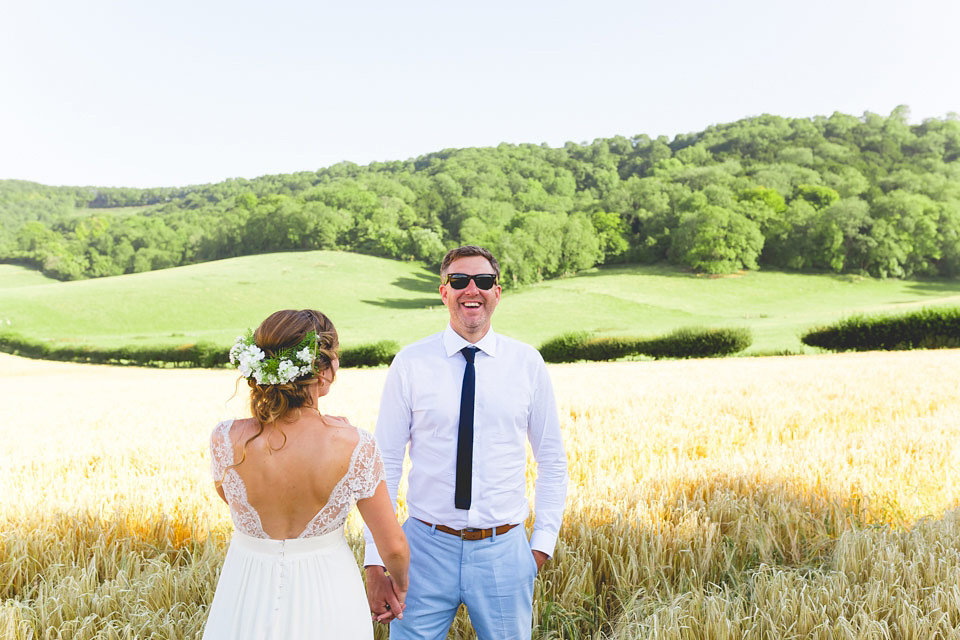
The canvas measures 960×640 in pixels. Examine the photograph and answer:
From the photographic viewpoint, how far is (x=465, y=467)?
8.92 feet

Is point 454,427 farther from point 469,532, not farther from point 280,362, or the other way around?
point 280,362

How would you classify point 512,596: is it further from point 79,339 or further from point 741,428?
point 79,339

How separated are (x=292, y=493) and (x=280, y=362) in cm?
50

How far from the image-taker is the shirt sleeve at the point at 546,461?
2.95 metres

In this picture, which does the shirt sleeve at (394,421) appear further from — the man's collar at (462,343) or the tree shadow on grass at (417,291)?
the tree shadow on grass at (417,291)

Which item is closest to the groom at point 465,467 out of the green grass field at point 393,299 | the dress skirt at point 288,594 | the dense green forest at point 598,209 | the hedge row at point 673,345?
the dress skirt at point 288,594

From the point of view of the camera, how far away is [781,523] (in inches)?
190

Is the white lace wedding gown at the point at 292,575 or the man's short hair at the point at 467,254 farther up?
the man's short hair at the point at 467,254

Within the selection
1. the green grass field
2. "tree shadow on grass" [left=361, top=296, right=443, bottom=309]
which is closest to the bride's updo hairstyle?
the green grass field

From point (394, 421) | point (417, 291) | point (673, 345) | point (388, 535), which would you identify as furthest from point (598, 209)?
point (388, 535)

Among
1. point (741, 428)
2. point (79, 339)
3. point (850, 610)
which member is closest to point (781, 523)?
point (850, 610)

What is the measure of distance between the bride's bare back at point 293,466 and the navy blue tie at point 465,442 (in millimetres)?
644

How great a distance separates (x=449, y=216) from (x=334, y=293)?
133ft

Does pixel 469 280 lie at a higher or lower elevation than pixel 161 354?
higher
